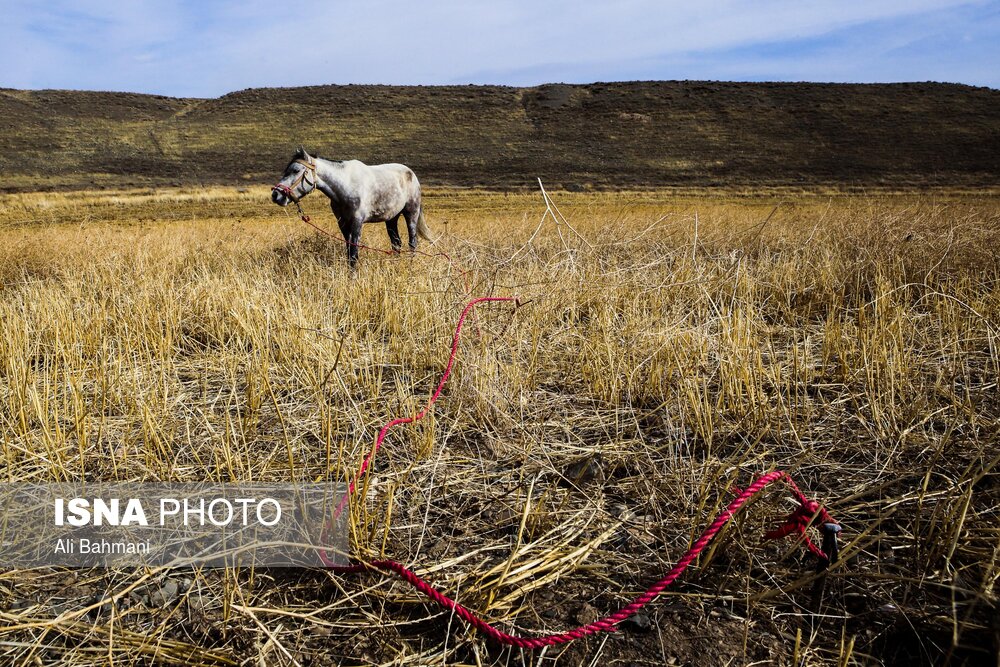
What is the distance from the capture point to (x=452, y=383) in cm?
265

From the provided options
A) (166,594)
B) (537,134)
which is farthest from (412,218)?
(537,134)

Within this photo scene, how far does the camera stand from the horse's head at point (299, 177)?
213 inches

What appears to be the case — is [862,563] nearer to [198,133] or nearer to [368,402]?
[368,402]

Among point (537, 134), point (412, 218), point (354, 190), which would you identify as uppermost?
point (537, 134)

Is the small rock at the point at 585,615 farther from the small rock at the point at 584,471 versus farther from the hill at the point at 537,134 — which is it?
the hill at the point at 537,134

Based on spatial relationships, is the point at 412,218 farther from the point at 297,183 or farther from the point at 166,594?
the point at 166,594

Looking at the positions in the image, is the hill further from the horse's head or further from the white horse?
the horse's head

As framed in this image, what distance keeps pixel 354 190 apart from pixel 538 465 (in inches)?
192

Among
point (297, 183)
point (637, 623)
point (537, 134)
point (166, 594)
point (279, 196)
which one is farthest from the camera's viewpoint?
point (537, 134)

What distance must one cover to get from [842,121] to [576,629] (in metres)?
61.8

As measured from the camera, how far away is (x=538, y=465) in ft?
6.68

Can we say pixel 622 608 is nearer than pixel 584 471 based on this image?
Yes

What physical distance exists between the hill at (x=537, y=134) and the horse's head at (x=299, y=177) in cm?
3018

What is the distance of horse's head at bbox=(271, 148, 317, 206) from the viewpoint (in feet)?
17.7
